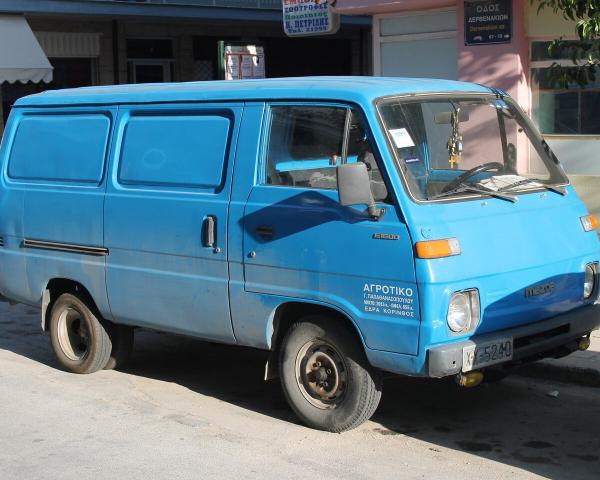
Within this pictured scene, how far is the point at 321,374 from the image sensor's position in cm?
656

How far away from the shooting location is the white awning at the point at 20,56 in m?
17.2

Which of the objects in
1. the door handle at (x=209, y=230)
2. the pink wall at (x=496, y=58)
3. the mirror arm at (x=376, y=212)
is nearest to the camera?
the mirror arm at (x=376, y=212)

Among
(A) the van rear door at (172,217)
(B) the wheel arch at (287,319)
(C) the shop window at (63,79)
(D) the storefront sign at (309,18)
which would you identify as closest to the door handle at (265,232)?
(A) the van rear door at (172,217)

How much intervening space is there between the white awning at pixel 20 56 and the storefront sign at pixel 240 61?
557cm

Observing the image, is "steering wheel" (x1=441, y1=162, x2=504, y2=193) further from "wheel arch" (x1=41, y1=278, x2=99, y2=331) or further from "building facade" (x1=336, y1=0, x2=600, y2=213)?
"building facade" (x1=336, y1=0, x2=600, y2=213)

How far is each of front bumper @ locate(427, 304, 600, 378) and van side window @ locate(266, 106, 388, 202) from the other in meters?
1.13

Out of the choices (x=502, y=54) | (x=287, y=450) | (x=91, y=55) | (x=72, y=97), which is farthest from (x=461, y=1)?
(x=91, y=55)

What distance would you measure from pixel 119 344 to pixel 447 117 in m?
3.32

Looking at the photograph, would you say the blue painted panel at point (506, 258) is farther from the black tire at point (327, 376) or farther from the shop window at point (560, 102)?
the shop window at point (560, 102)

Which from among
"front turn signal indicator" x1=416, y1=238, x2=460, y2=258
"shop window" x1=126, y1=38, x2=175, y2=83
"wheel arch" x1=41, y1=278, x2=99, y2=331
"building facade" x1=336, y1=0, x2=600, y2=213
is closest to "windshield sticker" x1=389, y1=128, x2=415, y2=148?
"front turn signal indicator" x1=416, y1=238, x2=460, y2=258

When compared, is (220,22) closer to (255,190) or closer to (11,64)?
(11,64)

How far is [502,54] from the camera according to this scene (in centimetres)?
1277

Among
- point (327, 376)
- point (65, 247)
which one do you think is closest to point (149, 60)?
point (65, 247)

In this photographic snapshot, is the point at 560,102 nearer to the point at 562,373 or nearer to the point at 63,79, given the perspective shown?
the point at 562,373
